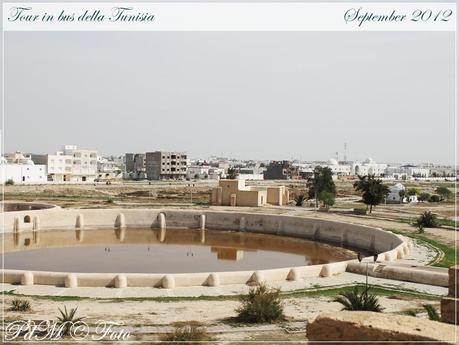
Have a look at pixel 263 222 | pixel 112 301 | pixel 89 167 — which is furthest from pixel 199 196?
pixel 112 301

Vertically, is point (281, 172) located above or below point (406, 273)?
above

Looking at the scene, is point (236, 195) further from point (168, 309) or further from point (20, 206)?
point (168, 309)

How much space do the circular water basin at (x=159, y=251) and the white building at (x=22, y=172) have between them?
40.3 meters

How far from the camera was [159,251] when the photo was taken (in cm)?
3106

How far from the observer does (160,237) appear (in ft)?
121

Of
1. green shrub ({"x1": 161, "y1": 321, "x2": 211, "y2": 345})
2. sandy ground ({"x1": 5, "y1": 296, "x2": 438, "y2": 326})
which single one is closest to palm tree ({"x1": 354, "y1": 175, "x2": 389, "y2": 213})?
sandy ground ({"x1": 5, "y1": 296, "x2": 438, "y2": 326})

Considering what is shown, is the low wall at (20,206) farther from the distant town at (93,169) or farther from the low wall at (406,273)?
the low wall at (406,273)

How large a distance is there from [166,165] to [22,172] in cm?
3185

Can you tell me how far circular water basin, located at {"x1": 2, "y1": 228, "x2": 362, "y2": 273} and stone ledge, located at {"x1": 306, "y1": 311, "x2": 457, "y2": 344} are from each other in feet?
56.1

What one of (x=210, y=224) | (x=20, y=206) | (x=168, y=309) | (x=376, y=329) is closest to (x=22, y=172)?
(x=20, y=206)

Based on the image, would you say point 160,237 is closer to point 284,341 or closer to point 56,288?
point 56,288

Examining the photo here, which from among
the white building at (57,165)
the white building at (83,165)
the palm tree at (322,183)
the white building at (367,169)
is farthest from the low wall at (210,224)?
the white building at (367,169)

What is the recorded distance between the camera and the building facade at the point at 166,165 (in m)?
102

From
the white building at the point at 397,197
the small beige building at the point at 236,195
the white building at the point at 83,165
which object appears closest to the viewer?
the small beige building at the point at 236,195
